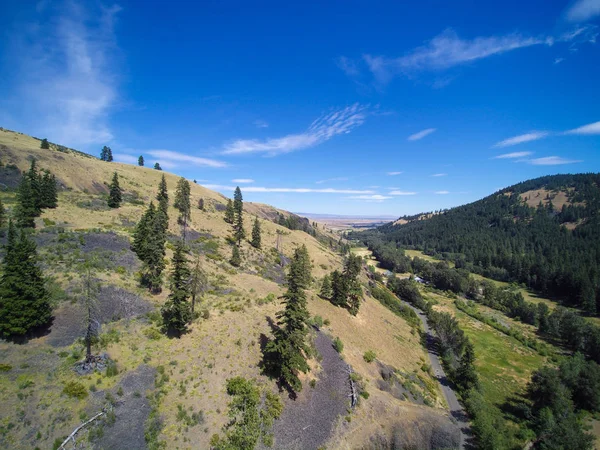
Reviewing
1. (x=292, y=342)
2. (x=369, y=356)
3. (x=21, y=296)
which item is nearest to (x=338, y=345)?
(x=369, y=356)

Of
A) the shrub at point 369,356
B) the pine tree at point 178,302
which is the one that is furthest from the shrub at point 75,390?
the shrub at point 369,356

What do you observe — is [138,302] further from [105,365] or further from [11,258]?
[11,258]

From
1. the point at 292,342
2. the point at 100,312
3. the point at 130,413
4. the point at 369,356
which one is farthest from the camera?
the point at 369,356

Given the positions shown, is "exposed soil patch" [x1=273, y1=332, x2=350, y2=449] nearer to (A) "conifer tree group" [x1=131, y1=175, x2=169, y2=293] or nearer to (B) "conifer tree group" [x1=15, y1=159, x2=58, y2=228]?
(A) "conifer tree group" [x1=131, y1=175, x2=169, y2=293]

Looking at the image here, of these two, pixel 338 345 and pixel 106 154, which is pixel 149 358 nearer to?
pixel 338 345

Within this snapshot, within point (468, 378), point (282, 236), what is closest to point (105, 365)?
point (468, 378)

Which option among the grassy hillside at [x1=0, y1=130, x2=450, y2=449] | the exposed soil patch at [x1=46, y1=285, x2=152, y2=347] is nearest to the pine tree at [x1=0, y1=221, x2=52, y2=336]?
the grassy hillside at [x1=0, y1=130, x2=450, y2=449]
